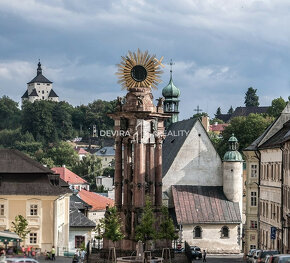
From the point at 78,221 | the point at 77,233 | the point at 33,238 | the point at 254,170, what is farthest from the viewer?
the point at 78,221

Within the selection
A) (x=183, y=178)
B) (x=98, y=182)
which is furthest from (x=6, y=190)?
(x=98, y=182)

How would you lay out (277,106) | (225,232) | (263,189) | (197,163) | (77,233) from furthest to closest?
(277,106), (197,163), (225,232), (77,233), (263,189)

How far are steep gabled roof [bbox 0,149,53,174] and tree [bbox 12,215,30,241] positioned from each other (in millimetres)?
4837

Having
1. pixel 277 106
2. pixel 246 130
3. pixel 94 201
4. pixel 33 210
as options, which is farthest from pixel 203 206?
pixel 277 106

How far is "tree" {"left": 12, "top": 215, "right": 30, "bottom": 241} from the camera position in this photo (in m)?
78.6

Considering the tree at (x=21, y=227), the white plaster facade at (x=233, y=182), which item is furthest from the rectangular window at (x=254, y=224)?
the tree at (x=21, y=227)

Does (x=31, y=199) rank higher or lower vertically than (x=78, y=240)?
higher

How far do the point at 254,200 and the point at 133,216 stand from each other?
2037 centimetres

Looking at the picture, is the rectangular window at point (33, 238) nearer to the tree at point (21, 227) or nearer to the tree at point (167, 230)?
the tree at point (21, 227)

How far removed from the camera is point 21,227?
258 ft

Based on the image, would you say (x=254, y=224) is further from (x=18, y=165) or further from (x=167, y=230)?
(x=18, y=165)

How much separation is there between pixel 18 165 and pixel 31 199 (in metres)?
2.95

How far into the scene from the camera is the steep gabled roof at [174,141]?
373 ft

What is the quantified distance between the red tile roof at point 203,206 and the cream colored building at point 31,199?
83.3ft
